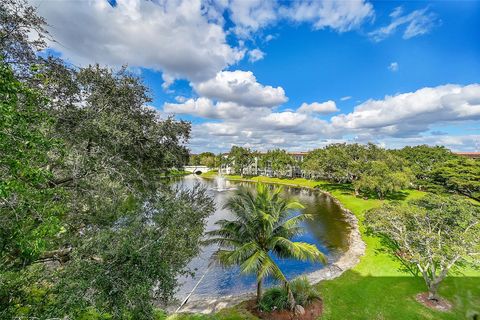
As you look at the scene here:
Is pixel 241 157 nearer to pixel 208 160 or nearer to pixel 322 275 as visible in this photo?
pixel 208 160

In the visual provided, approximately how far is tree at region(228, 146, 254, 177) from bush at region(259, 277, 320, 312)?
77.4 metres

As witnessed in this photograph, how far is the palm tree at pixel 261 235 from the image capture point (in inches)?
466

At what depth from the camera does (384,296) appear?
14.8 metres

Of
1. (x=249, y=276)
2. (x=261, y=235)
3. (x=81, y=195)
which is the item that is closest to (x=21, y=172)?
(x=81, y=195)

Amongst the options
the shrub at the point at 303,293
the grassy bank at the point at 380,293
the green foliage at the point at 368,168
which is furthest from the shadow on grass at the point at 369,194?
the shrub at the point at 303,293

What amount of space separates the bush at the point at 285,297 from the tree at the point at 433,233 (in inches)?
273

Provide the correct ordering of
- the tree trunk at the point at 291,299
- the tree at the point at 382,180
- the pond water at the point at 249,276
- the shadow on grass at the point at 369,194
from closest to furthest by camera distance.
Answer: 1. the tree trunk at the point at 291,299
2. the pond water at the point at 249,276
3. the tree at the point at 382,180
4. the shadow on grass at the point at 369,194

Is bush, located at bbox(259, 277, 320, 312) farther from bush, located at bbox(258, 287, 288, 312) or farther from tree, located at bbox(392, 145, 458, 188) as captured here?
tree, located at bbox(392, 145, 458, 188)

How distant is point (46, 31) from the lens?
7977 mm

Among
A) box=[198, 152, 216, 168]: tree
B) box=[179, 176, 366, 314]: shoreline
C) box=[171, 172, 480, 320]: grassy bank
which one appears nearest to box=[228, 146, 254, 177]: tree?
box=[198, 152, 216, 168]: tree

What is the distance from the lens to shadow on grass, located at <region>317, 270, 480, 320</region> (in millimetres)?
12922

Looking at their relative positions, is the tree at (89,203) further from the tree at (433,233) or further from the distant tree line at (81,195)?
the tree at (433,233)

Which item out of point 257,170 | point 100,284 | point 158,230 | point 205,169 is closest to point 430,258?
point 158,230

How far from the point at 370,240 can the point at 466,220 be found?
9.93 meters
